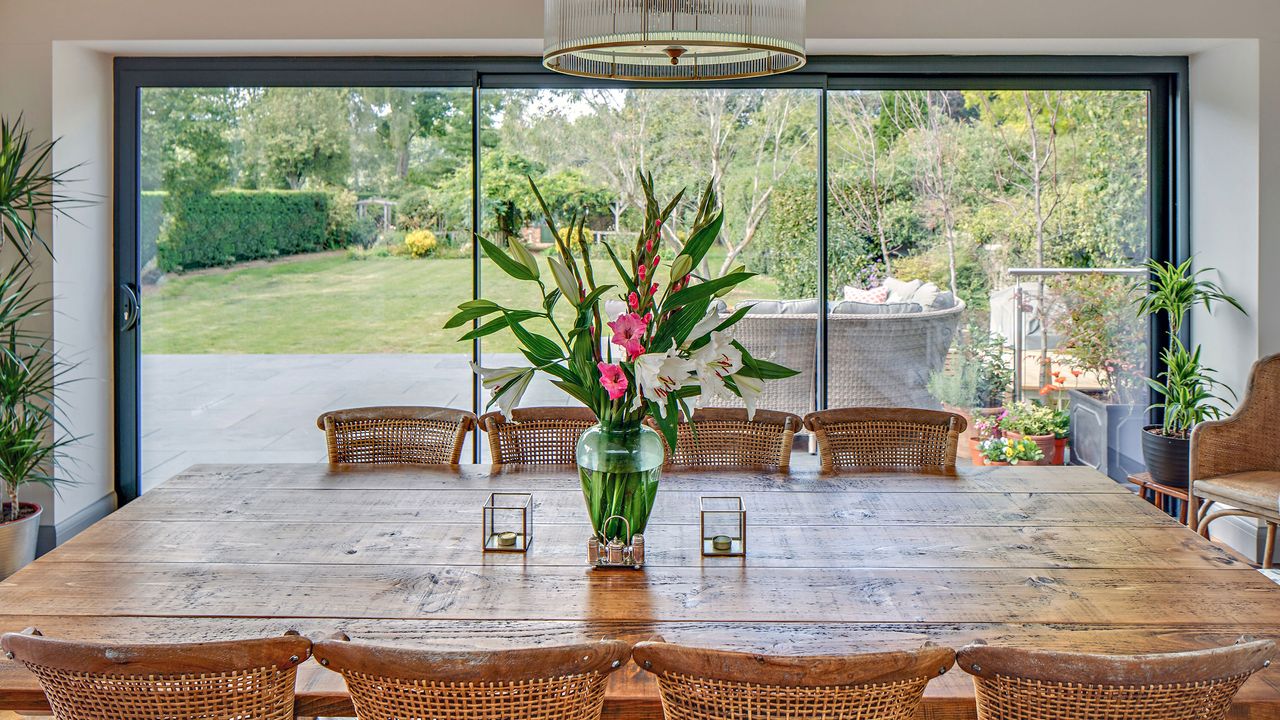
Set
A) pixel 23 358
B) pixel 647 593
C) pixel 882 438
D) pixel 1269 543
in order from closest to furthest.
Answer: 1. pixel 647 593
2. pixel 882 438
3. pixel 1269 543
4. pixel 23 358

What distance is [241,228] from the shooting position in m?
4.99

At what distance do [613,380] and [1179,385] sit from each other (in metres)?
3.31

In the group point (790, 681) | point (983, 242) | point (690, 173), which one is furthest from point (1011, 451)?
point (790, 681)

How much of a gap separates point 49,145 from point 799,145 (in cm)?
318

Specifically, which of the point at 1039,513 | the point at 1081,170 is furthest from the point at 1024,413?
the point at 1039,513

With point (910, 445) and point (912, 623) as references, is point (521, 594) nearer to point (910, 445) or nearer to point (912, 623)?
point (912, 623)

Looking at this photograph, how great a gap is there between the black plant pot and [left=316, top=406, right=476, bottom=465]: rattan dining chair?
295 cm

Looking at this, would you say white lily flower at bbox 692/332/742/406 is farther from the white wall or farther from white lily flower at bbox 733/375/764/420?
the white wall

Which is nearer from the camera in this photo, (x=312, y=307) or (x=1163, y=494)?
(x=1163, y=494)

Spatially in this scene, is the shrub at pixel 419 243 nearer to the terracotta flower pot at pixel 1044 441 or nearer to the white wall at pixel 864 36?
the white wall at pixel 864 36

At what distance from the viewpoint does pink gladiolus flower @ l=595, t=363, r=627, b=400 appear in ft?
7.04

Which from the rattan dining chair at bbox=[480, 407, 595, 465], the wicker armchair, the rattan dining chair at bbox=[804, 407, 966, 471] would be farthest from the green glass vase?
the wicker armchair

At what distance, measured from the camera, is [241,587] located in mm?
2086

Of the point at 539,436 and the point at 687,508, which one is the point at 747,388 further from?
the point at 539,436
